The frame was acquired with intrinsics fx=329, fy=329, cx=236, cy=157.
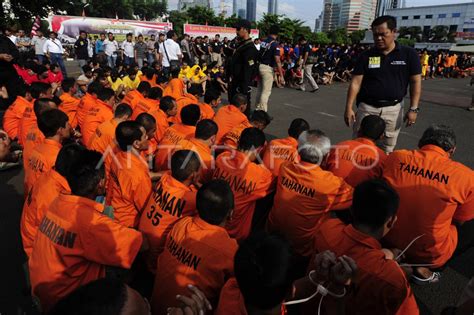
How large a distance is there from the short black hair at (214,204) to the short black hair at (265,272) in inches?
26.0

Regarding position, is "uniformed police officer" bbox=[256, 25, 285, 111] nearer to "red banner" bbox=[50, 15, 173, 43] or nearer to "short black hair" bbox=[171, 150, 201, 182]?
"short black hair" bbox=[171, 150, 201, 182]

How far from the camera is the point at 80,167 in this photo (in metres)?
2.20

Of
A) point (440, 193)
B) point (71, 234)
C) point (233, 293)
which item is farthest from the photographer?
point (440, 193)

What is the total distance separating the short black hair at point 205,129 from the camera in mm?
3541

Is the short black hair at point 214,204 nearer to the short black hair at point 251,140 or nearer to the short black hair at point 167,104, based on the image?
the short black hair at point 251,140

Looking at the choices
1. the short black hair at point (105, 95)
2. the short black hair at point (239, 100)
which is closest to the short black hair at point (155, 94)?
the short black hair at point (105, 95)

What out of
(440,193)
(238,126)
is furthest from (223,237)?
(238,126)

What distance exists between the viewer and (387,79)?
3898 millimetres

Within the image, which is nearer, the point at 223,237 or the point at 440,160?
the point at 223,237

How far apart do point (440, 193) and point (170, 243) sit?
1.94 m

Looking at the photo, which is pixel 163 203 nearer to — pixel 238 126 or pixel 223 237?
pixel 223 237

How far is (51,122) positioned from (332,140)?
516 cm

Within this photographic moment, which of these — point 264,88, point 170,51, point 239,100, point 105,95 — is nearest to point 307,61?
point 170,51

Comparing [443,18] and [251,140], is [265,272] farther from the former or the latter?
[443,18]
